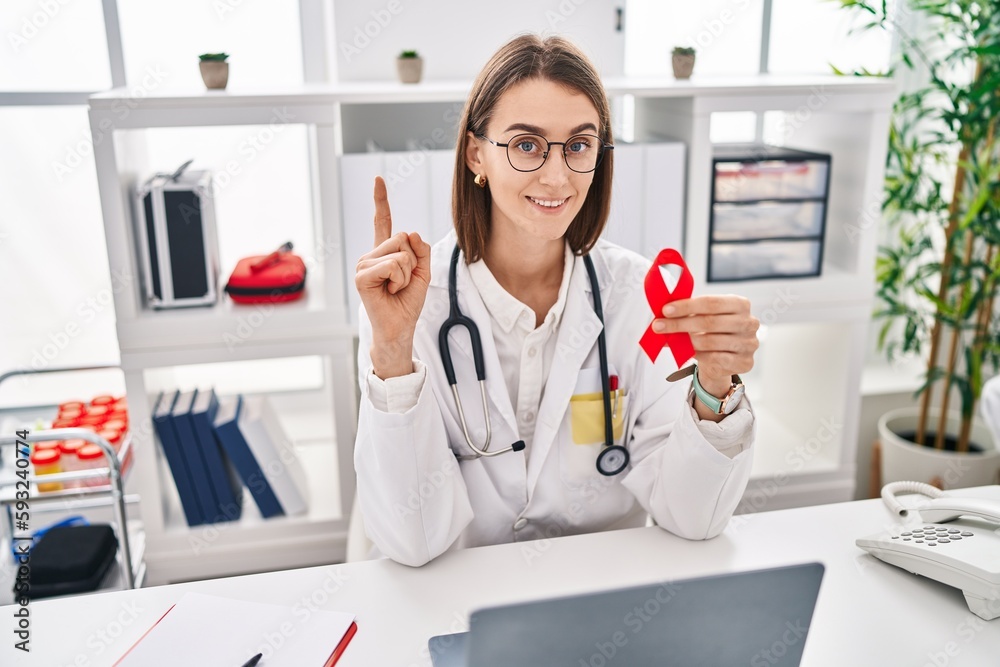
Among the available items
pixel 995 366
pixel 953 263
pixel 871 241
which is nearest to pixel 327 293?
pixel 871 241

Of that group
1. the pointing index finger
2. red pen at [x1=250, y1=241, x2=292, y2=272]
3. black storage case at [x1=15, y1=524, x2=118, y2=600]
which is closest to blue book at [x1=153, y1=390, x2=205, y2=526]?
black storage case at [x1=15, y1=524, x2=118, y2=600]

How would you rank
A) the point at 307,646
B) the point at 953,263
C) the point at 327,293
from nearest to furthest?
the point at 307,646, the point at 327,293, the point at 953,263

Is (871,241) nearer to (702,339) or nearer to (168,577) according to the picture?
(702,339)

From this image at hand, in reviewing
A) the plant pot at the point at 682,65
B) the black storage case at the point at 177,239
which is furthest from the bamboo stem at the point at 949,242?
the black storage case at the point at 177,239

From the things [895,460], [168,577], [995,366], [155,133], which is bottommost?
[168,577]

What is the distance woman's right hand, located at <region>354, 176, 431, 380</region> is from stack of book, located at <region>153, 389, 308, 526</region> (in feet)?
3.49

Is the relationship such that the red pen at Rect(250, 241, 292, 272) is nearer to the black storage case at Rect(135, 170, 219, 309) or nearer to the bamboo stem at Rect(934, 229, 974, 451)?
the black storage case at Rect(135, 170, 219, 309)

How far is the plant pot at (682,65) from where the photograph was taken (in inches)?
88.9

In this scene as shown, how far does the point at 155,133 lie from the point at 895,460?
246 cm

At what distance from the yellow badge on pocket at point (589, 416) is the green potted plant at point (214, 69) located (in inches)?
48.1

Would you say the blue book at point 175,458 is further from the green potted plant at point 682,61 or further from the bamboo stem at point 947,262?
the bamboo stem at point 947,262

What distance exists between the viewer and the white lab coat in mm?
1259

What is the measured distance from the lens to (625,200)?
2.19 m

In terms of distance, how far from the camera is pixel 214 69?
1.98 metres
